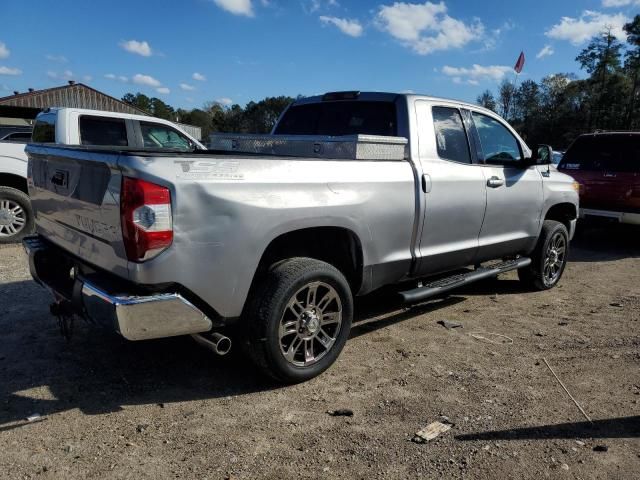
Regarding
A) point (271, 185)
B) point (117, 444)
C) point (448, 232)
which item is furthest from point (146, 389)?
point (448, 232)

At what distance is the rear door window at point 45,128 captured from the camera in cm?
702

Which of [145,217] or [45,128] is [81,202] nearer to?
[145,217]

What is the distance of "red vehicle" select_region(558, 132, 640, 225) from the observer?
8.35 m

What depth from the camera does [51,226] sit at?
3.63m

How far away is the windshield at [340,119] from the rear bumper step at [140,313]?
7.59 ft

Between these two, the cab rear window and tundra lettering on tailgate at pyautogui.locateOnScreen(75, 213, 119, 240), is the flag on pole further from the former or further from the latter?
tundra lettering on tailgate at pyautogui.locateOnScreen(75, 213, 119, 240)

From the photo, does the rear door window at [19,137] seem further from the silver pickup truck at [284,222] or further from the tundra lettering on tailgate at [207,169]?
the tundra lettering on tailgate at [207,169]

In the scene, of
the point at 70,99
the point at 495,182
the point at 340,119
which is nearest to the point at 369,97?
the point at 340,119

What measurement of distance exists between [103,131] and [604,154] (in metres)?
8.06

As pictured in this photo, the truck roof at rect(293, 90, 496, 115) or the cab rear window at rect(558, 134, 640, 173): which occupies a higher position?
the truck roof at rect(293, 90, 496, 115)

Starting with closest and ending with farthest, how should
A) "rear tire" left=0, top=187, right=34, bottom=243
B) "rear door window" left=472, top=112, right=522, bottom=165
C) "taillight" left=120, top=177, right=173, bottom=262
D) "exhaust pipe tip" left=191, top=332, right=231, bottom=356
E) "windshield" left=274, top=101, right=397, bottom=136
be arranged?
"taillight" left=120, top=177, right=173, bottom=262
"exhaust pipe tip" left=191, top=332, right=231, bottom=356
"windshield" left=274, top=101, right=397, bottom=136
"rear door window" left=472, top=112, right=522, bottom=165
"rear tire" left=0, top=187, right=34, bottom=243

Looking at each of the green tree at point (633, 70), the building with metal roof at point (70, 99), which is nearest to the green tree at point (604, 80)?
the green tree at point (633, 70)

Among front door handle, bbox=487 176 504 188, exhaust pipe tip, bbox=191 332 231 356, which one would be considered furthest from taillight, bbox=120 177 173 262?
front door handle, bbox=487 176 504 188

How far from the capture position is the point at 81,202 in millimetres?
3096
